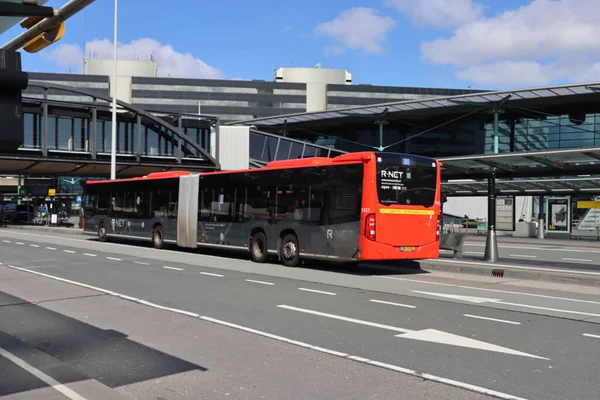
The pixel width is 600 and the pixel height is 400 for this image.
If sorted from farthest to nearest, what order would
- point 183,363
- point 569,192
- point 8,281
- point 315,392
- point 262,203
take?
1. point 569,192
2. point 262,203
3. point 8,281
4. point 183,363
5. point 315,392

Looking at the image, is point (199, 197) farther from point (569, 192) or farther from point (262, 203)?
point (569, 192)

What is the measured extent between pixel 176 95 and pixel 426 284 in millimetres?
132669

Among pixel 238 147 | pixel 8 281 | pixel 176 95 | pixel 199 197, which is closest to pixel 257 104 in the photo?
pixel 176 95

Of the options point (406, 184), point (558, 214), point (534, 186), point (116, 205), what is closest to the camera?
point (406, 184)

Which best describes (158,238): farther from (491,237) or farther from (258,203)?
(491,237)

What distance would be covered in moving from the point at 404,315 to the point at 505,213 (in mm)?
36919

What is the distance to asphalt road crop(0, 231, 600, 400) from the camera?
6703mm

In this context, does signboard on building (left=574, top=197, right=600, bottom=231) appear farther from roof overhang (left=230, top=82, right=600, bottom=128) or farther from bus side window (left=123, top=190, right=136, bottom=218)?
bus side window (left=123, top=190, right=136, bottom=218)

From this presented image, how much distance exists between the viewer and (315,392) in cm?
577

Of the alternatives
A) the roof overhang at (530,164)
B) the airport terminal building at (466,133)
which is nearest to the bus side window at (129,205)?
the roof overhang at (530,164)

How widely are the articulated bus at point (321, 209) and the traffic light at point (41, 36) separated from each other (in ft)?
34.4

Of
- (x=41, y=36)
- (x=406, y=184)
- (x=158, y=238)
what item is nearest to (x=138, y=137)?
(x=158, y=238)

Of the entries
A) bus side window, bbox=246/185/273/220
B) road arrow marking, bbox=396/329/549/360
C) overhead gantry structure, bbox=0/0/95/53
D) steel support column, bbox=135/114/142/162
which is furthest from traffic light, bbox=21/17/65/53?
steel support column, bbox=135/114/142/162

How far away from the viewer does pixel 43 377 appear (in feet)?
19.5
